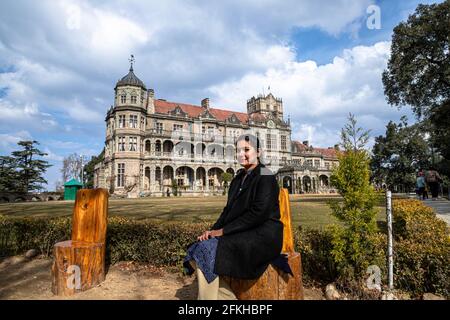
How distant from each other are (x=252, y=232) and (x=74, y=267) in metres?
Result: 3.16

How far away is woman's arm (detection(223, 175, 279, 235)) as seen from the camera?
3129 mm

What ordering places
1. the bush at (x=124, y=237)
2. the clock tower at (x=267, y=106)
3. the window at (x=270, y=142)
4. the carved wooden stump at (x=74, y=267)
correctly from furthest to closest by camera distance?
the clock tower at (x=267, y=106) < the window at (x=270, y=142) < the bush at (x=124, y=237) < the carved wooden stump at (x=74, y=267)

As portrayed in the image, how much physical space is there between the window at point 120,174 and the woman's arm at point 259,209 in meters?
40.6

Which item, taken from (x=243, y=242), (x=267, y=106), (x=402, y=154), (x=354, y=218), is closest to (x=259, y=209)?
(x=243, y=242)

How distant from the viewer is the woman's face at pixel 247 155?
11.9 ft

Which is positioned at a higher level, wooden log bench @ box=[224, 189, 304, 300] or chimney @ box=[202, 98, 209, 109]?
chimney @ box=[202, 98, 209, 109]

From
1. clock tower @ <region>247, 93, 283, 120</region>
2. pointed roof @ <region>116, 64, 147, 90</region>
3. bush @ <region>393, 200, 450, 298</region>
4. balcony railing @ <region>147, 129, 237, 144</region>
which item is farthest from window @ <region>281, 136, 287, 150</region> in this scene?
bush @ <region>393, 200, 450, 298</region>

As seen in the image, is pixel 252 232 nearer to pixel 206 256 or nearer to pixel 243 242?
pixel 243 242

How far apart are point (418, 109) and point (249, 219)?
78.3 feet

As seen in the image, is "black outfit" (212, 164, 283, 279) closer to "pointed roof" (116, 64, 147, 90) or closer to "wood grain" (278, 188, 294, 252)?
"wood grain" (278, 188, 294, 252)

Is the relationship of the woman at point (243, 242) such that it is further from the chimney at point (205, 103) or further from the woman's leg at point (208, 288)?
the chimney at point (205, 103)

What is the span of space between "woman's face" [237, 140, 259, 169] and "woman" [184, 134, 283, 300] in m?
0.18

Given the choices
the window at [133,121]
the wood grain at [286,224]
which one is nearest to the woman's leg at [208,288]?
the wood grain at [286,224]
